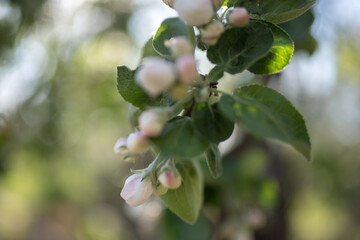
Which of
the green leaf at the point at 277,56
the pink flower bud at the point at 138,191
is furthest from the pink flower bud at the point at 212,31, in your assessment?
the pink flower bud at the point at 138,191

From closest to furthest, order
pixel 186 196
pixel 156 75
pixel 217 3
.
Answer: pixel 156 75 → pixel 217 3 → pixel 186 196

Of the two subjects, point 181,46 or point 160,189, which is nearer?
point 181,46

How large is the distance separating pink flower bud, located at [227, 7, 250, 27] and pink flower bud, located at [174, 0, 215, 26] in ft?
0.09

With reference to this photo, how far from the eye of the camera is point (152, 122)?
→ 511 mm

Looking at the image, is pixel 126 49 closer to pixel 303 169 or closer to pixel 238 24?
pixel 238 24

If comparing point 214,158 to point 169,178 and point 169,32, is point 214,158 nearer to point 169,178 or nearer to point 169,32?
point 169,178

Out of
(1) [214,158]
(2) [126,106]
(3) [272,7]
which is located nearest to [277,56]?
(3) [272,7]

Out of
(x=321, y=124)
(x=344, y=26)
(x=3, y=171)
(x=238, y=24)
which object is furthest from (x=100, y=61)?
(x=321, y=124)

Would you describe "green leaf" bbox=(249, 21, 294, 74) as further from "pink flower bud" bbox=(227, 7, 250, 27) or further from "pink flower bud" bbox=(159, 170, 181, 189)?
"pink flower bud" bbox=(159, 170, 181, 189)

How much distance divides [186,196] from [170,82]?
0.31m

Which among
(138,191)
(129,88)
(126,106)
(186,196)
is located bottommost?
(126,106)

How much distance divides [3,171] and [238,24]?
187 cm

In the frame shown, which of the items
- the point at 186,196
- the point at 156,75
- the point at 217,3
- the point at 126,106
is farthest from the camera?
the point at 126,106

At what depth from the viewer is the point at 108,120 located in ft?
10.2
